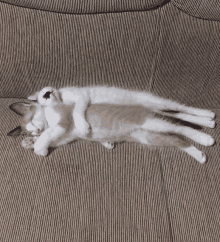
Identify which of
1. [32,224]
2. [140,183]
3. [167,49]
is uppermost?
[167,49]

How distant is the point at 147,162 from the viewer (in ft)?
3.31

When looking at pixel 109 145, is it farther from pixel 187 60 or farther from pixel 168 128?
pixel 187 60

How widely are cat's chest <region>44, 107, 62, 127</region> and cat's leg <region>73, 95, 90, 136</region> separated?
3.1 inches

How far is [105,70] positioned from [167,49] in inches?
13.6

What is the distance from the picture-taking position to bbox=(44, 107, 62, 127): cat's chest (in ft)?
3.45

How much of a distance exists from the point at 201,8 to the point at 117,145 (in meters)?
0.76

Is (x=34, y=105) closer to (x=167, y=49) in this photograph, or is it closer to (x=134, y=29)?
(x=134, y=29)

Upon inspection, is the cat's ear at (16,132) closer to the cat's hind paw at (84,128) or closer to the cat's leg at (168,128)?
the cat's hind paw at (84,128)

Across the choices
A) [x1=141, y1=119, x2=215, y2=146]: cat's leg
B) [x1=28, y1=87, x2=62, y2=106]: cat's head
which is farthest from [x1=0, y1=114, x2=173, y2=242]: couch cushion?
[x1=28, y1=87, x2=62, y2=106]: cat's head

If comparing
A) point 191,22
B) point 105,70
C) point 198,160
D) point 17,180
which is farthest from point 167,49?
point 17,180

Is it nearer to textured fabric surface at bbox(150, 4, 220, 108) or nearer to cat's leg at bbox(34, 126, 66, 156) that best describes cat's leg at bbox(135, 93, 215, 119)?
textured fabric surface at bbox(150, 4, 220, 108)

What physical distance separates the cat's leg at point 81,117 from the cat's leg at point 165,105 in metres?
0.30

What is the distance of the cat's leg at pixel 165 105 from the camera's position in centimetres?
116

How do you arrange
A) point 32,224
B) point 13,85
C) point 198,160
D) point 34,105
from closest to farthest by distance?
1. point 32,224
2. point 198,160
3. point 34,105
4. point 13,85
